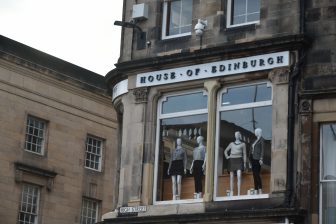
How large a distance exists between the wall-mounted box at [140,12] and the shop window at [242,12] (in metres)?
2.67

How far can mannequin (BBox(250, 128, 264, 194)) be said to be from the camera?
2573 centimetres

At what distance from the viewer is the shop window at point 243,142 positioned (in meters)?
25.8

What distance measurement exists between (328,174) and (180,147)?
443cm

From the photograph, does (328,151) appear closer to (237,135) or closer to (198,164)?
(237,135)

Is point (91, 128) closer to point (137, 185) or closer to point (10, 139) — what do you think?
point (10, 139)

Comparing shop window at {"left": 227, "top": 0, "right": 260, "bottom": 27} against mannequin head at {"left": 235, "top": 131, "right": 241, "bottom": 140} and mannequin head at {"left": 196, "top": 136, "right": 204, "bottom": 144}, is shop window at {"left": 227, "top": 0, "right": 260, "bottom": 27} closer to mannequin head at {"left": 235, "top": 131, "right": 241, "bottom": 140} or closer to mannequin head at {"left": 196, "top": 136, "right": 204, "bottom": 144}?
mannequin head at {"left": 235, "top": 131, "right": 241, "bottom": 140}

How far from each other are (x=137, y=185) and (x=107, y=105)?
17852 mm

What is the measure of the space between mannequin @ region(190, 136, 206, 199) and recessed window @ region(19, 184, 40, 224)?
595 inches

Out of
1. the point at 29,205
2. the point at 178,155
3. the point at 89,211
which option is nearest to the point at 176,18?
the point at 178,155

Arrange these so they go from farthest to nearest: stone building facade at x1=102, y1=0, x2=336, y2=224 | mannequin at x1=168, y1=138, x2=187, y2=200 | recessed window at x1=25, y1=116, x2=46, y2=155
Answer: recessed window at x1=25, y1=116, x2=46, y2=155 → mannequin at x1=168, y1=138, x2=187, y2=200 → stone building facade at x1=102, y1=0, x2=336, y2=224

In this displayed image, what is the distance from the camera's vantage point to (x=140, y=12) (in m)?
28.8

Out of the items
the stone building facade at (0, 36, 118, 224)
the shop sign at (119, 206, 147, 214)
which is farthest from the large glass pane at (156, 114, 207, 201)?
the stone building facade at (0, 36, 118, 224)

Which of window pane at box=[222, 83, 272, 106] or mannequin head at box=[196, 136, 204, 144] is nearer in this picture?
window pane at box=[222, 83, 272, 106]

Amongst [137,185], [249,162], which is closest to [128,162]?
[137,185]
